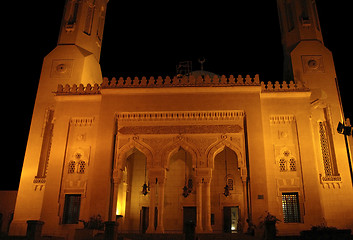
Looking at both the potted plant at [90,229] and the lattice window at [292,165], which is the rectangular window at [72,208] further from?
the lattice window at [292,165]

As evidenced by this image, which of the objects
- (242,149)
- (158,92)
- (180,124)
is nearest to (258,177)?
(242,149)

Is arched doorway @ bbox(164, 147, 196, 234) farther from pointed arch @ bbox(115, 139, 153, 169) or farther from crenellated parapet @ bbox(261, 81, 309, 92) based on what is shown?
crenellated parapet @ bbox(261, 81, 309, 92)

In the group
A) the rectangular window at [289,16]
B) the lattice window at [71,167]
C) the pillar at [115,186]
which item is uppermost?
the rectangular window at [289,16]

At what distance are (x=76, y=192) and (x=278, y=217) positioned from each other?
980 centimetres

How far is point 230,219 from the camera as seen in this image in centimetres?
1839

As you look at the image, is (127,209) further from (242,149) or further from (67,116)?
(242,149)

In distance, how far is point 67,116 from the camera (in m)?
A: 18.1

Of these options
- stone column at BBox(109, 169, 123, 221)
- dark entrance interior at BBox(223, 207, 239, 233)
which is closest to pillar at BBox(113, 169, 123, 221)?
stone column at BBox(109, 169, 123, 221)

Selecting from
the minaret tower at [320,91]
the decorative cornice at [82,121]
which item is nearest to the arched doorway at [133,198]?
the decorative cornice at [82,121]

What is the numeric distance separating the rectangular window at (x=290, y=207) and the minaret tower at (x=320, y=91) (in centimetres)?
128

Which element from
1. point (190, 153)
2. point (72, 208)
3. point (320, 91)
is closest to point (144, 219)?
point (72, 208)

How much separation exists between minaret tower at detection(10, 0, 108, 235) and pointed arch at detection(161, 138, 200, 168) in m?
6.37

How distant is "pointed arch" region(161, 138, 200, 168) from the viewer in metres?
16.4

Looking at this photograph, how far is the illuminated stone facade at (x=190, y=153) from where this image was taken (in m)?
16.0
